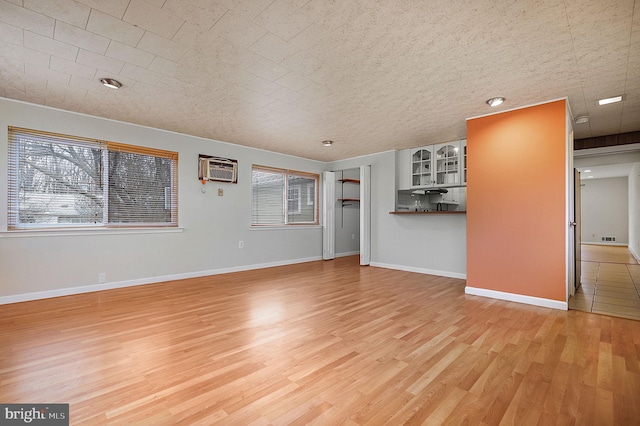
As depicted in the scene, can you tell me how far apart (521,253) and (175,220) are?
4863 mm

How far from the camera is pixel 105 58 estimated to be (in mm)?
2426

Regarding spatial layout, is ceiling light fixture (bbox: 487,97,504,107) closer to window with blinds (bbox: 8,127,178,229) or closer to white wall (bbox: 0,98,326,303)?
white wall (bbox: 0,98,326,303)

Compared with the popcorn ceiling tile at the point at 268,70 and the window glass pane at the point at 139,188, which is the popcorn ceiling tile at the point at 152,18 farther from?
the window glass pane at the point at 139,188

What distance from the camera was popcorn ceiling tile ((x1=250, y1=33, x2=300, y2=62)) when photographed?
2.16 metres

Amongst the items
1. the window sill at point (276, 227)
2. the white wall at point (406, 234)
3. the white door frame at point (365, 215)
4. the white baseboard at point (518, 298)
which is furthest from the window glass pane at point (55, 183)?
the white baseboard at point (518, 298)

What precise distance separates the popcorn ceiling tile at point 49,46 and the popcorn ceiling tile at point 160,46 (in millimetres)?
574

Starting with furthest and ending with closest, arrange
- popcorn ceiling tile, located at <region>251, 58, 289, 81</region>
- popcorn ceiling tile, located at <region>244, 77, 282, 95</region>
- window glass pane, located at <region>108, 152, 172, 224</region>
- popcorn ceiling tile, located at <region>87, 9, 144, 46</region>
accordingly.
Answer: window glass pane, located at <region>108, 152, 172, 224</region> → popcorn ceiling tile, located at <region>244, 77, 282, 95</region> → popcorn ceiling tile, located at <region>251, 58, 289, 81</region> → popcorn ceiling tile, located at <region>87, 9, 144, 46</region>

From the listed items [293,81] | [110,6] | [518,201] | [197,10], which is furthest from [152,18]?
[518,201]

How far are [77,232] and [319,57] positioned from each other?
373 centimetres

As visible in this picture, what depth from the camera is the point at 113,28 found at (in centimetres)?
203

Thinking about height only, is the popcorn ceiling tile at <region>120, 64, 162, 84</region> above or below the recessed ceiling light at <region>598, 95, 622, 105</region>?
above

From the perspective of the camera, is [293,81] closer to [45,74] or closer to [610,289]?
[45,74]

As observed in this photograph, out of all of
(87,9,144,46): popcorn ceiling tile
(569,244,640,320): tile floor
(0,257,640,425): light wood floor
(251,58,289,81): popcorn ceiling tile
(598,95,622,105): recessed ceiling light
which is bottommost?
(569,244,640,320): tile floor

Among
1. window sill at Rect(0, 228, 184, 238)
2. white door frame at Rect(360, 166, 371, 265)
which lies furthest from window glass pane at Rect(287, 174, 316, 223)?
window sill at Rect(0, 228, 184, 238)
